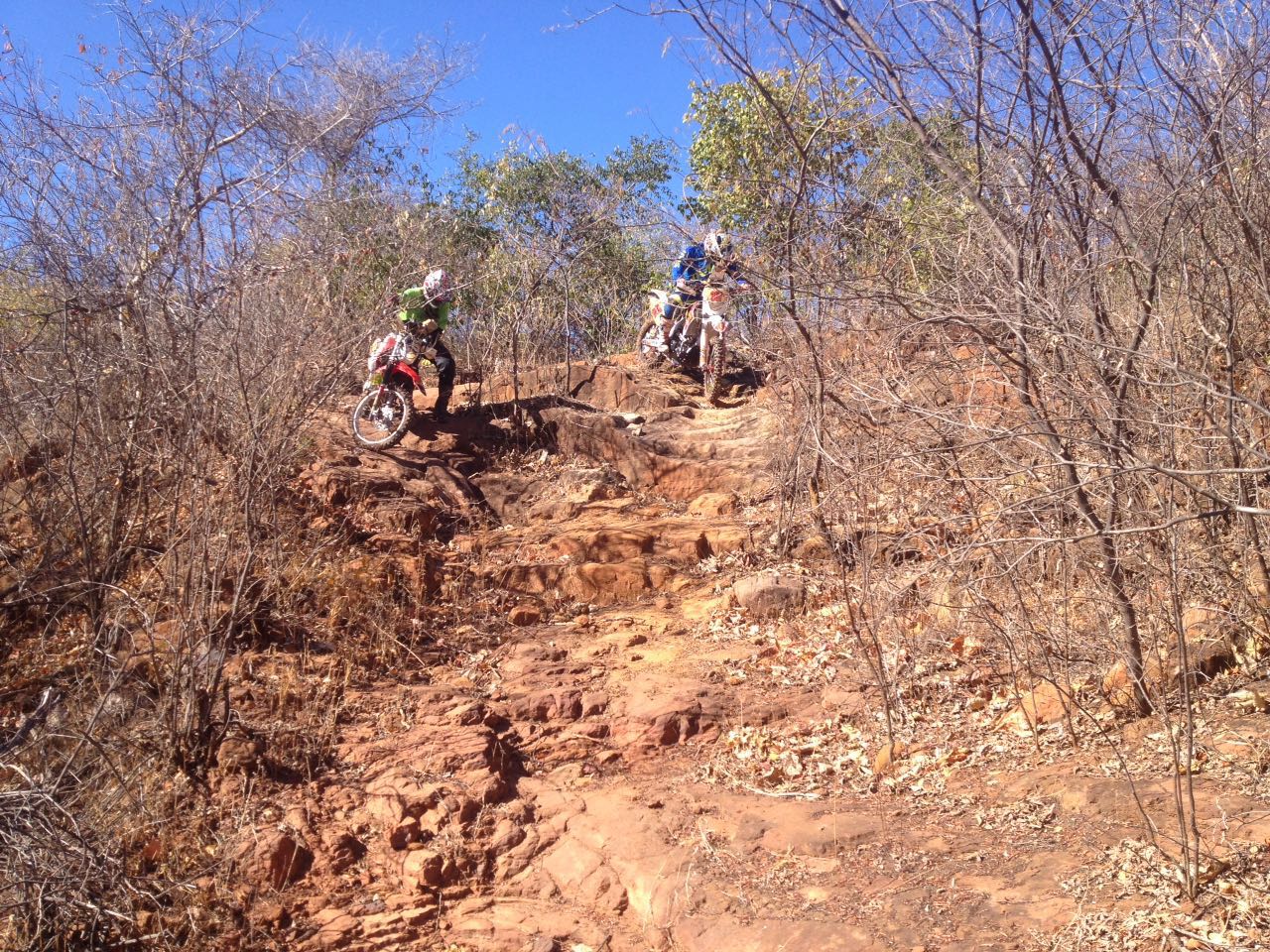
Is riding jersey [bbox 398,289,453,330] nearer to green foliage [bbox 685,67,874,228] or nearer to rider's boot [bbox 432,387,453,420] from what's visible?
rider's boot [bbox 432,387,453,420]

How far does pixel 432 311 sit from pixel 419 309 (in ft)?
0.64

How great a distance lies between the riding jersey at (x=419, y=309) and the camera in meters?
10.3

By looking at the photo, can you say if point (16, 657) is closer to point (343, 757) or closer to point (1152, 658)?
point (343, 757)

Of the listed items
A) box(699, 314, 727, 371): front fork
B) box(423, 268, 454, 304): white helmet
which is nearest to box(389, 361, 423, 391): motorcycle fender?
box(423, 268, 454, 304): white helmet

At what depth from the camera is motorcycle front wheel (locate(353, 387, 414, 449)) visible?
34.8 feet

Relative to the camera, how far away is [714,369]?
503 inches

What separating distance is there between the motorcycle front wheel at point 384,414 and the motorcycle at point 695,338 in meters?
3.29

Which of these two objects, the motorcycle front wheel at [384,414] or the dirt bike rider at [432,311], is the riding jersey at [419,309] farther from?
the motorcycle front wheel at [384,414]

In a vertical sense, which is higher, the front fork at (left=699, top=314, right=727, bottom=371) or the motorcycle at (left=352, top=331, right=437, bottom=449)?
the front fork at (left=699, top=314, right=727, bottom=371)

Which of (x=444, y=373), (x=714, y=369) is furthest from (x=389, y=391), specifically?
(x=714, y=369)

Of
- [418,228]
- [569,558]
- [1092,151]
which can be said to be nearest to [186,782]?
[569,558]

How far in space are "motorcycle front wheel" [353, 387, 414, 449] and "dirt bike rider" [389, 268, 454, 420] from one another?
49cm

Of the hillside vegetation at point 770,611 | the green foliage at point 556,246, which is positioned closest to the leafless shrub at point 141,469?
the hillside vegetation at point 770,611

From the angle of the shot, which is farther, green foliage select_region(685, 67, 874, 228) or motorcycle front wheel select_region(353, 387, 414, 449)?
motorcycle front wheel select_region(353, 387, 414, 449)
